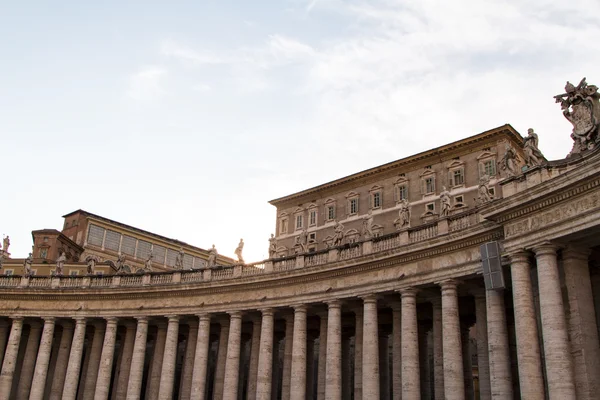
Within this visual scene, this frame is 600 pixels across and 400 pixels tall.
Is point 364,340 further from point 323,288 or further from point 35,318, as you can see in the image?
point 35,318

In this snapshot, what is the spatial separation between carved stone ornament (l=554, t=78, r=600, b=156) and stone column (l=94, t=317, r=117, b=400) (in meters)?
39.7

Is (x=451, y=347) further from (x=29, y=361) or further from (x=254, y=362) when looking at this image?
(x=29, y=361)

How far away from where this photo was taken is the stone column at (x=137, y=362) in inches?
1967

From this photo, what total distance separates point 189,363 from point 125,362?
636 centimetres

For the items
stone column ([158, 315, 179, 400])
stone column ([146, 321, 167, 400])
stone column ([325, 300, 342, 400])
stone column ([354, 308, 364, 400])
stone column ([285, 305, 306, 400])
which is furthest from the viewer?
stone column ([146, 321, 167, 400])

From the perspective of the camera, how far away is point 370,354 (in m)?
38.6

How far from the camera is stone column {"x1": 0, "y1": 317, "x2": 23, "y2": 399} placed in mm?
53219

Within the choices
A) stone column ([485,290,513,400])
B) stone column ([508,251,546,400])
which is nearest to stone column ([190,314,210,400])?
stone column ([485,290,513,400])

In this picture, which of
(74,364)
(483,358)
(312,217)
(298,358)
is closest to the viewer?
(483,358)

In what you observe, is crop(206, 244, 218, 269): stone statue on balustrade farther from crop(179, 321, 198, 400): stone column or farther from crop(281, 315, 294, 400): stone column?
crop(281, 315, 294, 400): stone column

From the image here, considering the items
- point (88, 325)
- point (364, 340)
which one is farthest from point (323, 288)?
point (88, 325)

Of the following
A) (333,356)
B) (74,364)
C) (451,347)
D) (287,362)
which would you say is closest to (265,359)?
(287,362)

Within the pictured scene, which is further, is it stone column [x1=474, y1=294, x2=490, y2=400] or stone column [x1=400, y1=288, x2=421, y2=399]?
stone column [x1=400, y1=288, x2=421, y2=399]

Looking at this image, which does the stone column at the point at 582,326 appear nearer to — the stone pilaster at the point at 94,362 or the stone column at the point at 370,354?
the stone column at the point at 370,354
